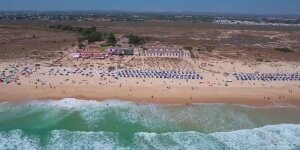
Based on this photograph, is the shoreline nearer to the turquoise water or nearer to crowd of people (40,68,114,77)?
the turquoise water

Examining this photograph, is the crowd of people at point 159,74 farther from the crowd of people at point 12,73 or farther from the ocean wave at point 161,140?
the ocean wave at point 161,140

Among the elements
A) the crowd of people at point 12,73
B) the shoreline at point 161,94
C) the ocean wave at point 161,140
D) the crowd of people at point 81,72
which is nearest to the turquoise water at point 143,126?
the ocean wave at point 161,140

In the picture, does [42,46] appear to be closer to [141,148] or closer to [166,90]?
[166,90]

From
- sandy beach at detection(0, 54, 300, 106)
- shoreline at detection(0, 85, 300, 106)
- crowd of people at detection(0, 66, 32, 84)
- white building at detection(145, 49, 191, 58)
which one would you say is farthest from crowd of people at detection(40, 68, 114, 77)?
white building at detection(145, 49, 191, 58)

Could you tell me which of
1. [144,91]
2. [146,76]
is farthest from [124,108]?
[146,76]

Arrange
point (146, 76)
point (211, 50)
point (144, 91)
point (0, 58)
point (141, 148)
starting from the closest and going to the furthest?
1. point (141, 148)
2. point (144, 91)
3. point (146, 76)
4. point (0, 58)
5. point (211, 50)

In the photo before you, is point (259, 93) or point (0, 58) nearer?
point (259, 93)

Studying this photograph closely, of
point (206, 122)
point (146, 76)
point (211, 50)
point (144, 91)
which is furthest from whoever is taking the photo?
point (211, 50)

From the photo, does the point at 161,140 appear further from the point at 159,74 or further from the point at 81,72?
the point at 81,72
